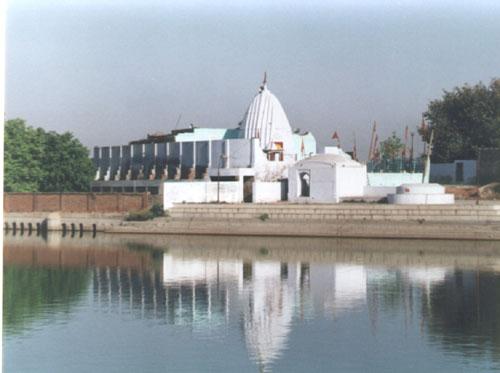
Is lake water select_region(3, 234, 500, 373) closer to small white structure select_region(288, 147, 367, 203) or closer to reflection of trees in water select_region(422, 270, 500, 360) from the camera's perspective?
reflection of trees in water select_region(422, 270, 500, 360)

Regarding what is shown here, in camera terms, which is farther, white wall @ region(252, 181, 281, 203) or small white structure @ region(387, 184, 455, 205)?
white wall @ region(252, 181, 281, 203)

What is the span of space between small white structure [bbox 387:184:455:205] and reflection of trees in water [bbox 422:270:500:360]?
557 inches

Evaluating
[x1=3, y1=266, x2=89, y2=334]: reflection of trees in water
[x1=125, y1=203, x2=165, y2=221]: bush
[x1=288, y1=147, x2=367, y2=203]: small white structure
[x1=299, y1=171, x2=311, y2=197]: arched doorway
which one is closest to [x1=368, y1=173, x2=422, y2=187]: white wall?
[x1=288, y1=147, x2=367, y2=203]: small white structure

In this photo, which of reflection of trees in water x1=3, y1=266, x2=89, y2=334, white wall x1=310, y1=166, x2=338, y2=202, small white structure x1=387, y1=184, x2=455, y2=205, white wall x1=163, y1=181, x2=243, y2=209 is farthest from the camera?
white wall x1=163, y1=181, x2=243, y2=209

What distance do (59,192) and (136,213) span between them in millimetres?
7235

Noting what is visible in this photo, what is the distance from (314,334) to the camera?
74.6 feet

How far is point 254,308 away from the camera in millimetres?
26984

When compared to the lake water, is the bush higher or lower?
higher

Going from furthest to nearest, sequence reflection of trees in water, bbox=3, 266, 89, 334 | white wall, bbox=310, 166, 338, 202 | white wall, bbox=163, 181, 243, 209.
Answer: white wall, bbox=163, 181, 243, 209, white wall, bbox=310, 166, 338, 202, reflection of trees in water, bbox=3, 266, 89, 334

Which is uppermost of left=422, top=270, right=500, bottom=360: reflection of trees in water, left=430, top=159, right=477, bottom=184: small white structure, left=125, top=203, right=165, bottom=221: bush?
left=430, top=159, right=477, bottom=184: small white structure

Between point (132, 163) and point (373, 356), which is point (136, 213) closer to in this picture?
point (132, 163)

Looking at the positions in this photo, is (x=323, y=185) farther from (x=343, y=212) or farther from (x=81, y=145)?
(x=81, y=145)

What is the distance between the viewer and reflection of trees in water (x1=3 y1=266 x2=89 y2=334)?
25312 mm

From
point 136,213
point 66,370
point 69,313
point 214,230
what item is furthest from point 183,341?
point 136,213
